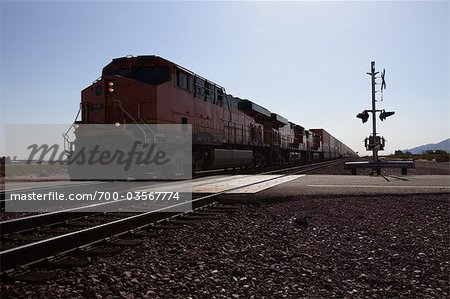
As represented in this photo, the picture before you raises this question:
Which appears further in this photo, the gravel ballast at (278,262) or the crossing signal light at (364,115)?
the crossing signal light at (364,115)

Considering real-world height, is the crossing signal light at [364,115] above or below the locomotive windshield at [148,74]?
below

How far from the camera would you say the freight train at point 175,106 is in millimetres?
12656

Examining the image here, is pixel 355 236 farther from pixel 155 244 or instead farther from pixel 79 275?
pixel 79 275

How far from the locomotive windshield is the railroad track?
281 inches

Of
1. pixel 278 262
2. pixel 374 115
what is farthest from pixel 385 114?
pixel 278 262

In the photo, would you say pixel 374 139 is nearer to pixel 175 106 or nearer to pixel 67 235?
pixel 175 106

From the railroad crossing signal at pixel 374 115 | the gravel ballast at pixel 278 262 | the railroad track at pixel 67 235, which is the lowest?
the gravel ballast at pixel 278 262

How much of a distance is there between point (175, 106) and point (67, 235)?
10.3 meters

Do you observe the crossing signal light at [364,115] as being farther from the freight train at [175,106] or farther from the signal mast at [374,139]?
the freight train at [175,106]

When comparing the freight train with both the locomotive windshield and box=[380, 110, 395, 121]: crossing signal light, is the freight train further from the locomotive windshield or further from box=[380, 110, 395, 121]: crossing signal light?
box=[380, 110, 395, 121]: crossing signal light

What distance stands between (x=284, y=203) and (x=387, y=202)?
2023mm

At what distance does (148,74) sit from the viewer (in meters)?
13.6

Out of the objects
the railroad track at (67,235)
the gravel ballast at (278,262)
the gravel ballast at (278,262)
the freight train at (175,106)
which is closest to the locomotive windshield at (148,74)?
the freight train at (175,106)

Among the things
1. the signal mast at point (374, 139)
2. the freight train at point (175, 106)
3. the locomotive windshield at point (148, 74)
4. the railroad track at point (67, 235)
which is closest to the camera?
the railroad track at point (67, 235)
